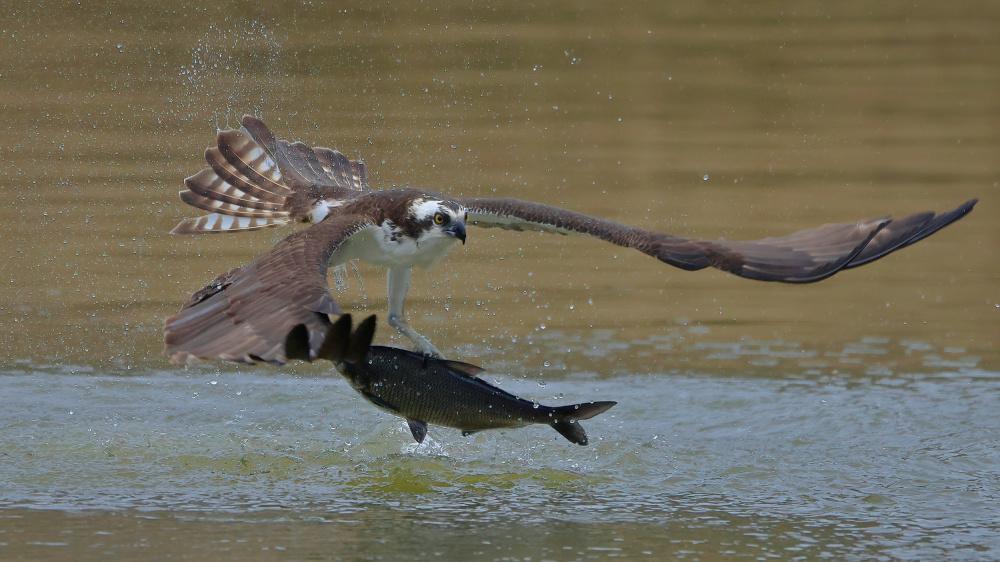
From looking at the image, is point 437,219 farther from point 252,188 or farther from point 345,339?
point 345,339

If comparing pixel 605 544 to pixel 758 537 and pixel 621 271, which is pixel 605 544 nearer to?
pixel 758 537

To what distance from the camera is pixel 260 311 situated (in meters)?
6.01

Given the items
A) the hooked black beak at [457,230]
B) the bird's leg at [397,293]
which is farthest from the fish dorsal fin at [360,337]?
the bird's leg at [397,293]

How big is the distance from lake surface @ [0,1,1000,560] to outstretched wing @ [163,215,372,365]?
872 millimetres

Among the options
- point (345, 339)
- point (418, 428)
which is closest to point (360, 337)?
point (345, 339)

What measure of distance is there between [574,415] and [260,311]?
176 cm

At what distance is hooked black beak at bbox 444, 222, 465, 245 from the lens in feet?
26.0

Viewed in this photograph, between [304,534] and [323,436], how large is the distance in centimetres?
186

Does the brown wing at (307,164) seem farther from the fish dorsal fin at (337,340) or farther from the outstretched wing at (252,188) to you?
the fish dorsal fin at (337,340)

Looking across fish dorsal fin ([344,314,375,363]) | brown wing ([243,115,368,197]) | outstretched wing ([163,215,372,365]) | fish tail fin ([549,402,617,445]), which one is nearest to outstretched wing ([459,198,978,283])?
fish tail fin ([549,402,617,445])

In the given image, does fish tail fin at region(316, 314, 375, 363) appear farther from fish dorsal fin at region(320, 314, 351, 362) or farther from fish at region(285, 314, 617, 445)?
fish at region(285, 314, 617, 445)

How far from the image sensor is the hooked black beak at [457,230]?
7926mm

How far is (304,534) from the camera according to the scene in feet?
20.1

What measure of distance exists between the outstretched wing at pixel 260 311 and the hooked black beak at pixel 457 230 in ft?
3.72
